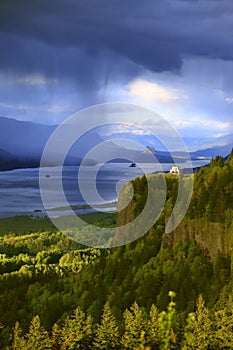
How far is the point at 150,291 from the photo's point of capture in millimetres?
41250

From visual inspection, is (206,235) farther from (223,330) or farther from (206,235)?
(223,330)

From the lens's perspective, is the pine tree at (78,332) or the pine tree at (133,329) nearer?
the pine tree at (133,329)

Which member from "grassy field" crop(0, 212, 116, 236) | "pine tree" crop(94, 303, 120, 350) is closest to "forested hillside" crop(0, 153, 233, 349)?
"pine tree" crop(94, 303, 120, 350)

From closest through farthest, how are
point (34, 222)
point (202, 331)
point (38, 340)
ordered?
point (202, 331)
point (38, 340)
point (34, 222)

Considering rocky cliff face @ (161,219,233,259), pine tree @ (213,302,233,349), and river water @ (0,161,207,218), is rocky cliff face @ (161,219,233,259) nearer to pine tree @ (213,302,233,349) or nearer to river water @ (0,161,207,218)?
pine tree @ (213,302,233,349)

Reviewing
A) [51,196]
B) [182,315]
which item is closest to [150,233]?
[182,315]

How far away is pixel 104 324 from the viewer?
3447 centimetres

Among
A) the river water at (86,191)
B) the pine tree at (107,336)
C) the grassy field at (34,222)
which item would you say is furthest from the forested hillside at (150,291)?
the river water at (86,191)

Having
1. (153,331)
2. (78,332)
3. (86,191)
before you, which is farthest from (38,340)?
(86,191)

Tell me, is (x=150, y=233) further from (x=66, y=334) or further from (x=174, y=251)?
(x=66, y=334)

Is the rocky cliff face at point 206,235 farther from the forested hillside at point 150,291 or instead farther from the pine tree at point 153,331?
the pine tree at point 153,331

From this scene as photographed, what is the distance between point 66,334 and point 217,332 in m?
10.2

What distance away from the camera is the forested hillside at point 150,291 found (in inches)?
1272

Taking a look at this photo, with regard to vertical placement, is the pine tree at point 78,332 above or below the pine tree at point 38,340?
above
